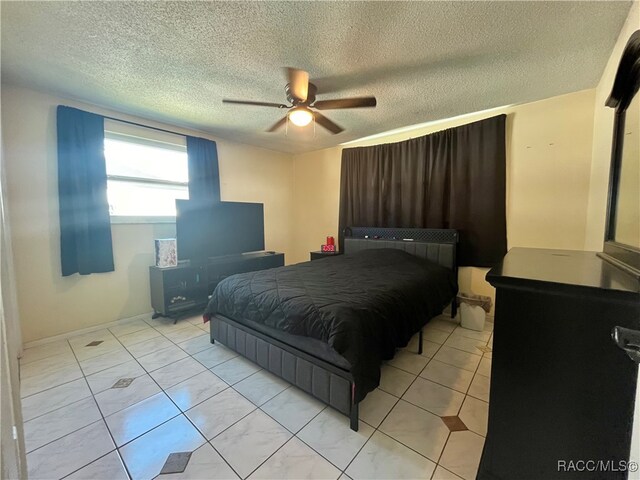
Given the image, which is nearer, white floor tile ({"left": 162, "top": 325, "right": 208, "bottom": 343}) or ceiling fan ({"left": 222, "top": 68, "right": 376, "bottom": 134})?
ceiling fan ({"left": 222, "top": 68, "right": 376, "bottom": 134})

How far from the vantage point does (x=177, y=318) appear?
3238 mm

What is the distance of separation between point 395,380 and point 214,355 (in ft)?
5.40

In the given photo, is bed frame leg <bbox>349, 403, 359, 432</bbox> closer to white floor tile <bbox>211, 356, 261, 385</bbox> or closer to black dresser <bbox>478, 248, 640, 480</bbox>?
black dresser <bbox>478, 248, 640, 480</bbox>

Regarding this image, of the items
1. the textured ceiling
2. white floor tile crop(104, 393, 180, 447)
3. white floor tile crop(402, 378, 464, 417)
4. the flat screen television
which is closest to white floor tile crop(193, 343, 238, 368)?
white floor tile crop(104, 393, 180, 447)

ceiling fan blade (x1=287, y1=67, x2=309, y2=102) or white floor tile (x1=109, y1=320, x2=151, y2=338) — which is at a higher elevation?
ceiling fan blade (x1=287, y1=67, x2=309, y2=102)

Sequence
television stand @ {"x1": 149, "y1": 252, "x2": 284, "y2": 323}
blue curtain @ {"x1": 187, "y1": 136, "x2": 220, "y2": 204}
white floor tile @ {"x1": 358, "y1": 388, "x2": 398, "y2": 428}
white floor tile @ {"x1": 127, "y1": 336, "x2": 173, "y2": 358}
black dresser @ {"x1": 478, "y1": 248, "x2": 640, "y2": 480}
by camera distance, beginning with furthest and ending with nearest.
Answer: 1. blue curtain @ {"x1": 187, "y1": 136, "x2": 220, "y2": 204}
2. television stand @ {"x1": 149, "y1": 252, "x2": 284, "y2": 323}
3. white floor tile @ {"x1": 127, "y1": 336, "x2": 173, "y2": 358}
4. white floor tile @ {"x1": 358, "y1": 388, "x2": 398, "y2": 428}
5. black dresser @ {"x1": 478, "y1": 248, "x2": 640, "y2": 480}

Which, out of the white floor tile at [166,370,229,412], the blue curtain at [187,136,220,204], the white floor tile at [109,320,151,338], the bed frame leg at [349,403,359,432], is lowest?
the white floor tile at [109,320,151,338]

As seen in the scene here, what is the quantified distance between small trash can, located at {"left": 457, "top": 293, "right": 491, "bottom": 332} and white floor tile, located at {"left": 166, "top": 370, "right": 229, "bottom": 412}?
262 centimetres

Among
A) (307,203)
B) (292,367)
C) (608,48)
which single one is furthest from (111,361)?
(608,48)

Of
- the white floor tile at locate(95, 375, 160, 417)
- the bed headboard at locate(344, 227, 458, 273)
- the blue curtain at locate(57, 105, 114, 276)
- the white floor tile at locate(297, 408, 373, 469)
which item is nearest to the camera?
the white floor tile at locate(297, 408, 373, 469)

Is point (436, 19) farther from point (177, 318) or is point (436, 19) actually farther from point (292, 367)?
point (177, 318)

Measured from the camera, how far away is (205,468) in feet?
4.25

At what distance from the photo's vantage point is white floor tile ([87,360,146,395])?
1.95m

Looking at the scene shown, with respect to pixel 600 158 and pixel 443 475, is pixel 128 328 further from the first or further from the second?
pixel 600 158
